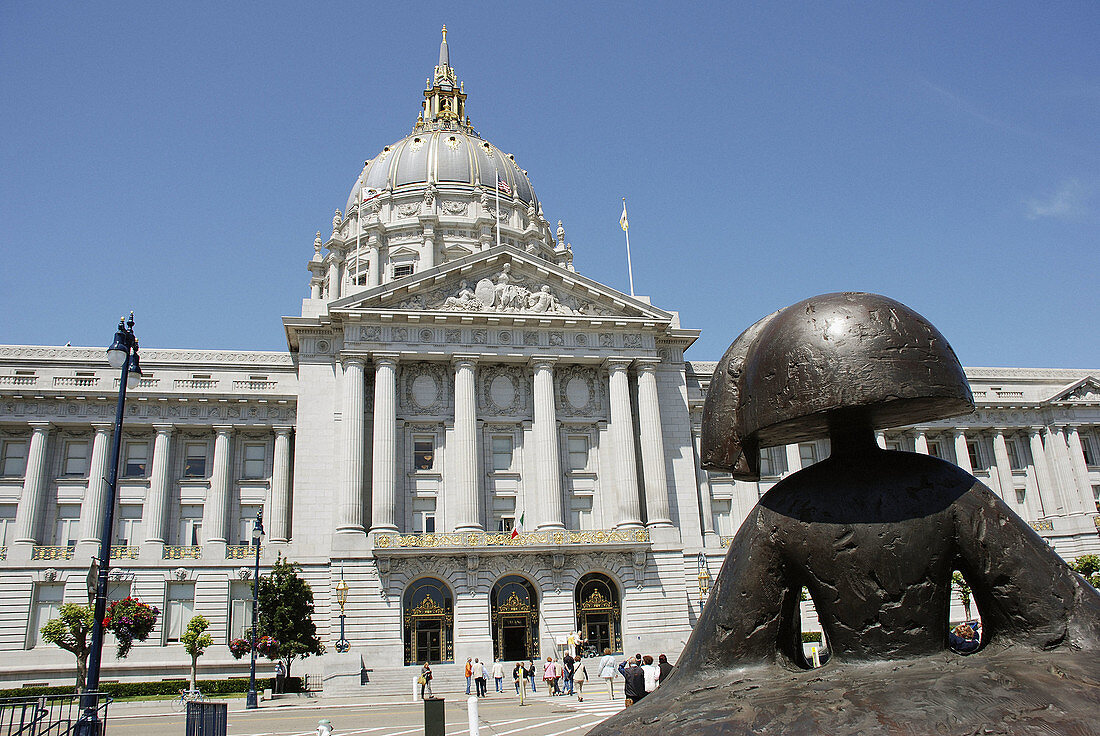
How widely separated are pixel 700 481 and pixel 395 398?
61.8 feet

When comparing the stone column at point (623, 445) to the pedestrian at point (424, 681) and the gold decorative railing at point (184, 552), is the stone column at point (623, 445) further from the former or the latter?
the gold decorative railing at point (184, 552)

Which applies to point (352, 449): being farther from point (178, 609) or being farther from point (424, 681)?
point (424, 681)

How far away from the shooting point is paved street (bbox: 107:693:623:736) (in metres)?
20.2

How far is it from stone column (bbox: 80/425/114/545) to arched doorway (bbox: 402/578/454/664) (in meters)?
18.5

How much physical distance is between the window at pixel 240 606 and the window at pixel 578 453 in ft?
58.8

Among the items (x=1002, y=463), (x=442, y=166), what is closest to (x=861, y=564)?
(x=1002, y=463)

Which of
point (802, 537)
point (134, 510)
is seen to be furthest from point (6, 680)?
point (802, 537)

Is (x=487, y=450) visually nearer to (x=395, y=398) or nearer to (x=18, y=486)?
(x=395, y=398)

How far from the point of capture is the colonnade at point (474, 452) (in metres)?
41.7

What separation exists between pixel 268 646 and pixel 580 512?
57.5 feet

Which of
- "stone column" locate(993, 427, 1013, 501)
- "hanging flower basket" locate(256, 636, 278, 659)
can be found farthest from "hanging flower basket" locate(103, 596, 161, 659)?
"stone column" locate(993, 427, 1013, 501)

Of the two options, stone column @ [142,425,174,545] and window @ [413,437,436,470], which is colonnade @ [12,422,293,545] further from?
window @ [413,437,436,470]

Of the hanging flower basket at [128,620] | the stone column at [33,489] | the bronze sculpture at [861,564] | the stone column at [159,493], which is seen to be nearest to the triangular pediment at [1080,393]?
the hanging flower basket at [128,620]

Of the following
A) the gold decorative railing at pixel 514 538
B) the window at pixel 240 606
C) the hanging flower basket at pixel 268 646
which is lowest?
the hanging flower basket at pixel 268 646
